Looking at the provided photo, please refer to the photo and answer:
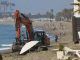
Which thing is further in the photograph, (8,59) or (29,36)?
(29,36)

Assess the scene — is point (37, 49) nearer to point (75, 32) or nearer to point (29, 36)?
point (29, 36)

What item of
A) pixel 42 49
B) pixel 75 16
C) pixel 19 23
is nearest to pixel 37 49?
pixel 42 49

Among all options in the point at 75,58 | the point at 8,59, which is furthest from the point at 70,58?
the point at 8,59

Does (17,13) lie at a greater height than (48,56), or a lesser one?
greater

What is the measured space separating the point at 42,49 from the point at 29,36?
156 inches

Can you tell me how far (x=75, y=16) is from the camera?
107 feet

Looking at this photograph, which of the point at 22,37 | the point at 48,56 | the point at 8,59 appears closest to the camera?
the point at 48,56

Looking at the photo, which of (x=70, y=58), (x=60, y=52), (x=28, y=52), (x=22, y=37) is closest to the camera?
(x=70, y=58)

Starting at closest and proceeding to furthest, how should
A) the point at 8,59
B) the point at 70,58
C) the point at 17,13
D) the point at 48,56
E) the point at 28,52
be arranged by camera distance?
the point at 70,58
the point at 48,56
the point at 8,59
the point at 28,52
the point at 17,13

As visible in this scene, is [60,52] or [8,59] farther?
[8,59]

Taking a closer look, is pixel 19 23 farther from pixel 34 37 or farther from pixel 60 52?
pixel 60 52

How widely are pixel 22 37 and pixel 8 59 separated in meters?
7.23

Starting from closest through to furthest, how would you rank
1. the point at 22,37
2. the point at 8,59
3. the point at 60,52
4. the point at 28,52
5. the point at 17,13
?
the point at 60,52 → the point at 8,59 → the point at 28,52 → the point at 17,13 → the point at 22,37

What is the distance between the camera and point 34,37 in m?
30.8
